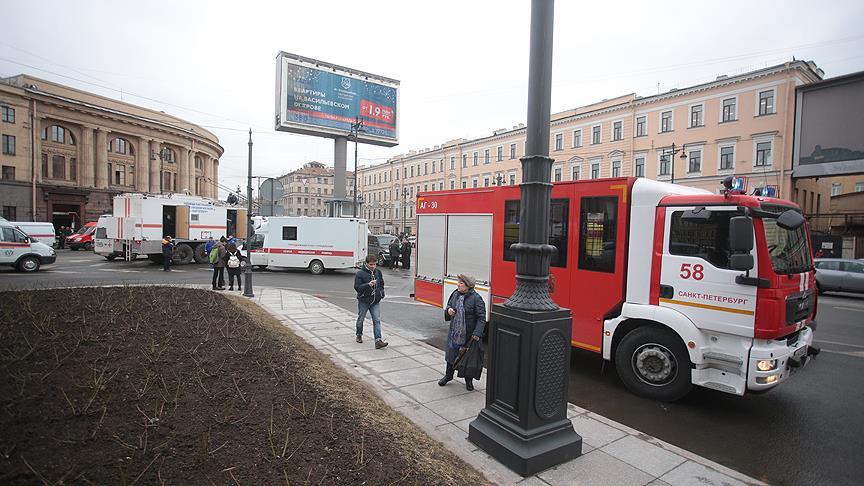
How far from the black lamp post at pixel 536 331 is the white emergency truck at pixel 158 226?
2312 cm

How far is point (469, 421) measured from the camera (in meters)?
4.78

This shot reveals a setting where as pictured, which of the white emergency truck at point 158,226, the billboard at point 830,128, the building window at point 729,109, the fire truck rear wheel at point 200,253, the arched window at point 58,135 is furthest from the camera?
the arched window at point 58,135

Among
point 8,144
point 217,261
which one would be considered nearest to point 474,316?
point 217,261

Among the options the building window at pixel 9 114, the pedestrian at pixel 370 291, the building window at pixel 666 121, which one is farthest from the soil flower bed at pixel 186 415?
the building window at pixel 9 114

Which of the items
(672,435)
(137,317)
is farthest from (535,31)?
(137,317)

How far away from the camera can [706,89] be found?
1543 inches

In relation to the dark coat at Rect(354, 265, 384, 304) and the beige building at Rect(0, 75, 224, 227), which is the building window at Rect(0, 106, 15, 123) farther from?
the dark coat at Rect(354, 265, 384, 304)

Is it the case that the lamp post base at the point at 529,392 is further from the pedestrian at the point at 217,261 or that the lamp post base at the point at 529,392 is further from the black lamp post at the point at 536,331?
the pedestrian at the point at 217,261

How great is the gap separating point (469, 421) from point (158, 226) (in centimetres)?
2254

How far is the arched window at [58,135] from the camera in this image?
48250 mm

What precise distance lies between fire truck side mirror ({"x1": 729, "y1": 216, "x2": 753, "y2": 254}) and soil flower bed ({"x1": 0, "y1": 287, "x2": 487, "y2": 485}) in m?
3.77

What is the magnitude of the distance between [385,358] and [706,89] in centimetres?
4350

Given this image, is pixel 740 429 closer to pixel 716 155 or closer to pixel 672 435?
pixel 672 435

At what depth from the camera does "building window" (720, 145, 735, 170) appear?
1478 inches
